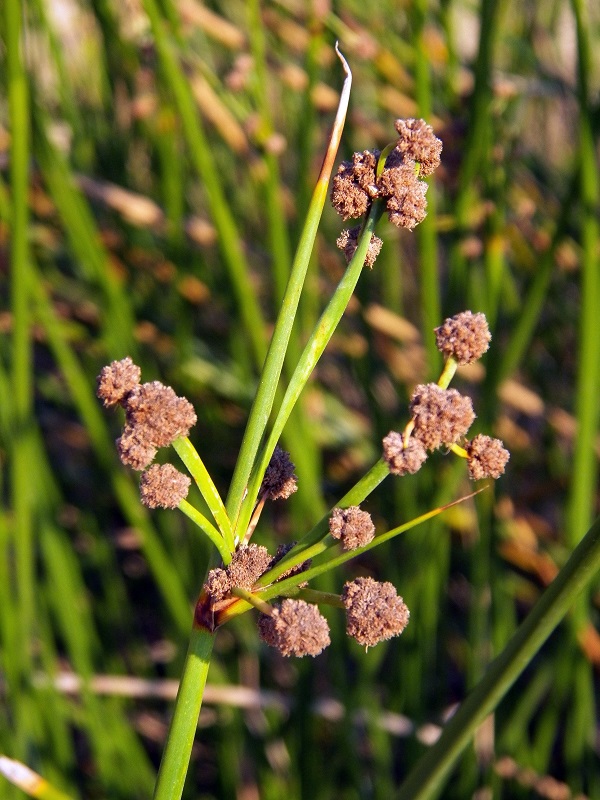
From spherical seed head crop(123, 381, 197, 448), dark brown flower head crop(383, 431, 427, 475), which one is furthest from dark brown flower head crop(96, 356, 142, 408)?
dark brown flower head crop(383, 431, 427, 475)

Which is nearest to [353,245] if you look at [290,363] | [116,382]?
[116,382]

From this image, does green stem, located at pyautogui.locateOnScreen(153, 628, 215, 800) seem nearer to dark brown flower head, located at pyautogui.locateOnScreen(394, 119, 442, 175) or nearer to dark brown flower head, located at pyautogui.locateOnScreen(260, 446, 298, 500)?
dark brown flower head, located at pyautogui.locateOnScreen(260, 446, 298, 500)

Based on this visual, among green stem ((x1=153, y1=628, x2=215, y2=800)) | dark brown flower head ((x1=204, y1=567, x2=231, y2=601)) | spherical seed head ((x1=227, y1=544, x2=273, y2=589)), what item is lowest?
green stem ((x1=153, y1=628, x2=215, y2=800))

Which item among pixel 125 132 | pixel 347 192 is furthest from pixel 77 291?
pixel 347 192

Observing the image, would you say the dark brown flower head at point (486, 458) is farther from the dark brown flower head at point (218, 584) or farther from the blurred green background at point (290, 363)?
the blurred green background at point (290, 363)

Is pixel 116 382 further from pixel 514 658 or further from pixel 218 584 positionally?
pixel 514 658

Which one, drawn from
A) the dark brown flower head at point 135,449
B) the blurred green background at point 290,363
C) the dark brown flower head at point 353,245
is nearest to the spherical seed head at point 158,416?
the dark brown flower head at point 135,449
